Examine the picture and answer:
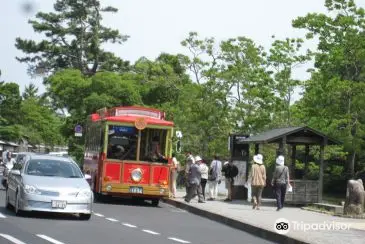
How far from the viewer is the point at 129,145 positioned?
2525cm

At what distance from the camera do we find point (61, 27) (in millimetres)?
69125

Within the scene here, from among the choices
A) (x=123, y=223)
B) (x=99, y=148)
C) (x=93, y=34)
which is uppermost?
(x=93, y=34)

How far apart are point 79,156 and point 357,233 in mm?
39220

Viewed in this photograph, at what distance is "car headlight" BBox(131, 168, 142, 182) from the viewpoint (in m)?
25.0

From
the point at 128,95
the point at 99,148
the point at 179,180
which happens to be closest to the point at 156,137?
the point at 99,148

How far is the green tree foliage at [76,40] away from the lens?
68750 mm

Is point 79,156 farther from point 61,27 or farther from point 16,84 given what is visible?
point 16,84

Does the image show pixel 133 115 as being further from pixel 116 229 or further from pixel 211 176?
pixel 116 229

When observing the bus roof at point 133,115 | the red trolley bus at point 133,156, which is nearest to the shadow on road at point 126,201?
the red trolley bus at point 133,156

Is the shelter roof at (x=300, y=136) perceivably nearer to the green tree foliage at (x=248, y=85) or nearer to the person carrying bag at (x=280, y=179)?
the person carrying bag at (x=280, y=179)

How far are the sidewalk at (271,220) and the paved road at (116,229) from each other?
357 millimetres

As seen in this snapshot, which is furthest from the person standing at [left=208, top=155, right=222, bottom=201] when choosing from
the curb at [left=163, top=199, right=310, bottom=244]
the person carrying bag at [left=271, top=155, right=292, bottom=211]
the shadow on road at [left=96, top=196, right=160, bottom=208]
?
the person carrying bag at [left=271, top=155, right=292, bottom=211]

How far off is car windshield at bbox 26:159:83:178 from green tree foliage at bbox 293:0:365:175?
16.6m

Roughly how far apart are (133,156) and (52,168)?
6.98 m
